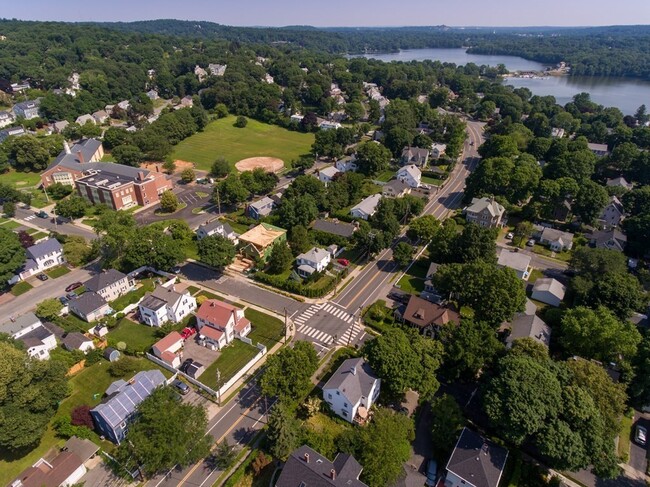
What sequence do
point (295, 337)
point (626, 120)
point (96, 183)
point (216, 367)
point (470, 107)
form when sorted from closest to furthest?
point (216, 367), point (295, 337), point (96, 183), point (626, 120), point (470, 107)

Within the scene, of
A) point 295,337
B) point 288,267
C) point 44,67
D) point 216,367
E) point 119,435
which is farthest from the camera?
point 44,67

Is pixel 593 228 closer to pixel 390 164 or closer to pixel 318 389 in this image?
pixel 390 164

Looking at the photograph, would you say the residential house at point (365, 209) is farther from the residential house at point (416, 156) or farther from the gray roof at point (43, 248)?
the gray roof at point (43, 248)

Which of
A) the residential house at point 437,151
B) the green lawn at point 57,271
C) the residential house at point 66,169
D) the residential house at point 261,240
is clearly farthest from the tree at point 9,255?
the residential house at point 437,151

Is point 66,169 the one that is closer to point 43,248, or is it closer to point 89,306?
point 43,248

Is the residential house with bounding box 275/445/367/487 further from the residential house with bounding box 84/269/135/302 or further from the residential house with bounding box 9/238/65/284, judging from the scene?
the residential house with bounding box 9/238/65/284

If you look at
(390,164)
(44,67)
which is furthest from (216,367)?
(44,67)
